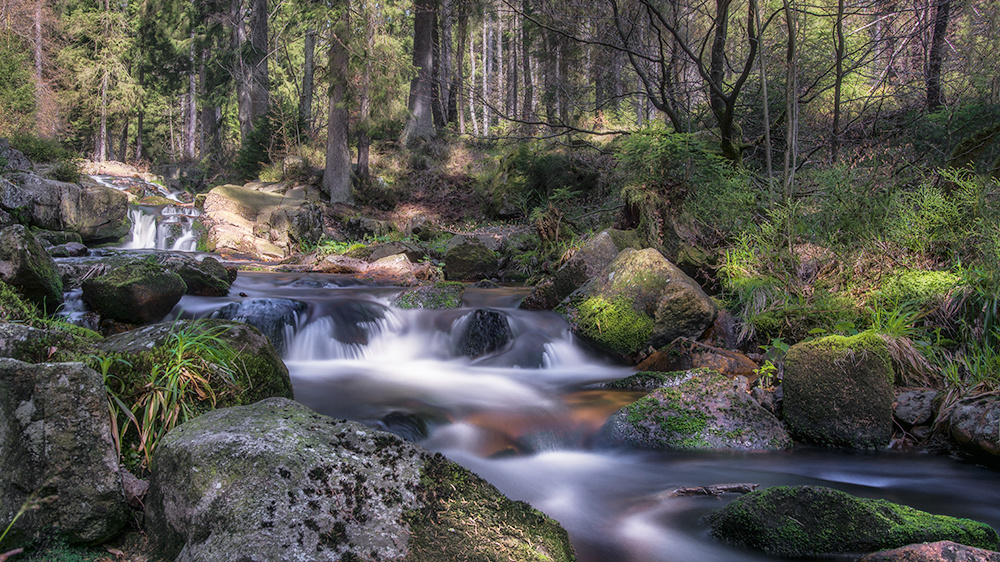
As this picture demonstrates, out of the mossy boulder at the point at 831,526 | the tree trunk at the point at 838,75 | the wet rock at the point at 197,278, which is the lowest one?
the mossy boulder at the point at 831,526

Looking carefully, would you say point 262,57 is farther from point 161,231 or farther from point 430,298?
point 430,298

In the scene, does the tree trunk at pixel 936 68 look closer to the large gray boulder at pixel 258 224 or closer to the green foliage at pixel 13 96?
the large gray boulder at pixel 258 224

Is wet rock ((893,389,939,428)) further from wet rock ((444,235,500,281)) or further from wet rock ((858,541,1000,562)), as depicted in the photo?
wet rock ((444,235,500,281))

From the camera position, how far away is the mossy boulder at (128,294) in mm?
6023

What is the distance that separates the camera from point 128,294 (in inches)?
237

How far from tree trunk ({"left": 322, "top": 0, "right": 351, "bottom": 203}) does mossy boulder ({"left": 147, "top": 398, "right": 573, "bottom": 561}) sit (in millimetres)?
14838

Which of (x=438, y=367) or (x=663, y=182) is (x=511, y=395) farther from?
(x=663, y=182)

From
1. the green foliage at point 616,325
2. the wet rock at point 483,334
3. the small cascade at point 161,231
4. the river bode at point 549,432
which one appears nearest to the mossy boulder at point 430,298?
the river bode at point 549,432

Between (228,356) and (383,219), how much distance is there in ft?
45.2

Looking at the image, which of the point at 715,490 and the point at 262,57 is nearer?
the point at 715,490

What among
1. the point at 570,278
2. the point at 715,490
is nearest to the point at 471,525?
the point at 715,490

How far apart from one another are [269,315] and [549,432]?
4.17 meters

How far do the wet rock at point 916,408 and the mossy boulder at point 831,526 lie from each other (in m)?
1.98

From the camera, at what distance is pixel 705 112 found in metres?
11.1
